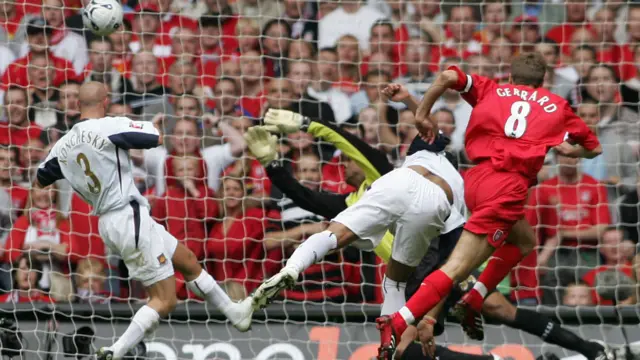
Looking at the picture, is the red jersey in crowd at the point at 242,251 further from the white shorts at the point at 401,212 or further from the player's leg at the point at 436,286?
the player's leg at the point at 436,286

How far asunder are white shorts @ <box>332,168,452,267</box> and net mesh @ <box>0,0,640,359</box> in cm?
163

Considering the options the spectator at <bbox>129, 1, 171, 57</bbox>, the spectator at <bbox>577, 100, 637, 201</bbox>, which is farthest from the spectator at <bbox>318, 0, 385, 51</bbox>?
the spectator at <bbox>577, 100, 637, 201</bbox>

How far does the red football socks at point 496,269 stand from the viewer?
7586 millimetres

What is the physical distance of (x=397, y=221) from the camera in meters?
7.19

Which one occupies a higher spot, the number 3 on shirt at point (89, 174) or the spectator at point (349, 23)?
the spectator at point (349, 23)

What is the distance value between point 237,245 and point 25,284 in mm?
1503

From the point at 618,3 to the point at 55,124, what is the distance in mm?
4427

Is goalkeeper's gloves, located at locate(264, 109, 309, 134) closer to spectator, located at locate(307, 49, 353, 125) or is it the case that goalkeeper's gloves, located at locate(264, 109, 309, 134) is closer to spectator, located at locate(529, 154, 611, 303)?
spectator, located at locate(307, 49, 353, 125)

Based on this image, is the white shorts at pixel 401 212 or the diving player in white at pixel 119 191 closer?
the white shorts at pixel 401 212

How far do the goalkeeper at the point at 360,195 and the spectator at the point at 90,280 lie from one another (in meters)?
1.80

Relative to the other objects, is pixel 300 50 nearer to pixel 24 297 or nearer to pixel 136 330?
pixel 24 297

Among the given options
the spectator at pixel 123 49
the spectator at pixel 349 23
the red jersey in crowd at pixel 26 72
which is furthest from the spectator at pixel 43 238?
the spectator at pixel 349 23

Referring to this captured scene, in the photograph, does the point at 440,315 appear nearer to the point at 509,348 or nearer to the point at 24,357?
the point at 509,348

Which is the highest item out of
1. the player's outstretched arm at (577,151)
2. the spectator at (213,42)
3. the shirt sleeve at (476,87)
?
the spectator at (213,42)
